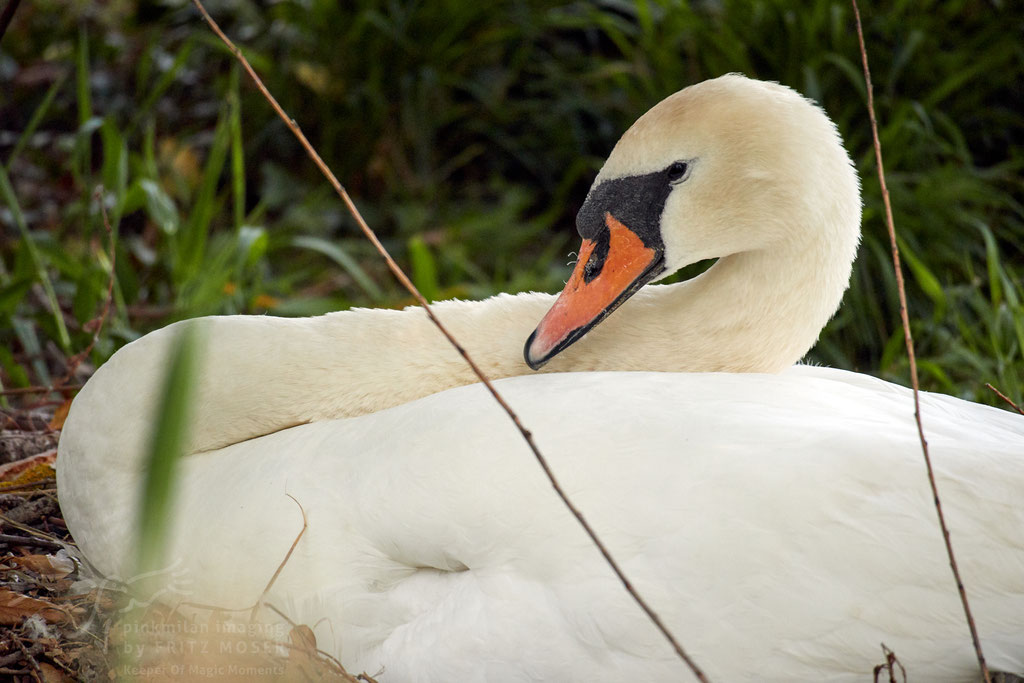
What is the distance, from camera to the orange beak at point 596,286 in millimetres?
2020

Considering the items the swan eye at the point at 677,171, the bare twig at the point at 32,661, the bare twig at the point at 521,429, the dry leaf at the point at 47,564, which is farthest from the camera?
the dry leaf at the point at 47,564

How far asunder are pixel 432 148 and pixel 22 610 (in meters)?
3.58

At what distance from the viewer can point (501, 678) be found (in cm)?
164

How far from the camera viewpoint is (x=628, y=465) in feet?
5.50

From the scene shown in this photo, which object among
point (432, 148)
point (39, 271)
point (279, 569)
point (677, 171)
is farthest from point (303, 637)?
point (432, 148)

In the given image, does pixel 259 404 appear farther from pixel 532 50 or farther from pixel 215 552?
pixel 532 50

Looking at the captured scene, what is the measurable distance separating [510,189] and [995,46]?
2.19 m

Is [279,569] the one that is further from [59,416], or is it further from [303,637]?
[59,416]

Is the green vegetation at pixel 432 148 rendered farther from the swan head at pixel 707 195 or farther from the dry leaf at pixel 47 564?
the swan head at pixel 707 195

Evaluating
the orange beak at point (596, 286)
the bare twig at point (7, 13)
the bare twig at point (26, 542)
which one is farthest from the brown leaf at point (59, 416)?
the orange beak at point (596, 286)

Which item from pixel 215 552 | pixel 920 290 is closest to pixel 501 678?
pixel 215 552

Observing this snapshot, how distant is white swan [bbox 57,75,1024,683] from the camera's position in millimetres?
1579

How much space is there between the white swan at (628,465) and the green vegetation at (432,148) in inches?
51.1

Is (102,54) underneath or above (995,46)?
underneath
